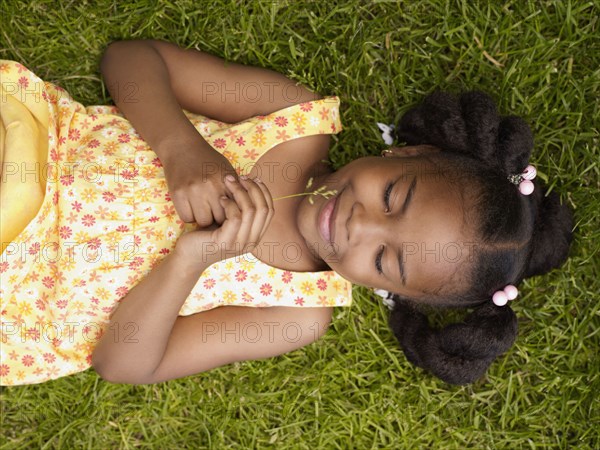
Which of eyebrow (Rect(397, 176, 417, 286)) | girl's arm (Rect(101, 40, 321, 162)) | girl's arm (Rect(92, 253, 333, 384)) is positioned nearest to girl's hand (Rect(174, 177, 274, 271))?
girl's arm (Rect(92, 253, 333, 384))

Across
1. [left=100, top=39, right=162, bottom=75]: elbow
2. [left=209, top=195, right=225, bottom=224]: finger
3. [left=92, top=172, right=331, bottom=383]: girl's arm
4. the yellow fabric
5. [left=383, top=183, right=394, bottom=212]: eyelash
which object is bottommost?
[left=92, top=172, right=331, bottom=383]: girl's arm

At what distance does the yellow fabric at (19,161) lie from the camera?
6.31ft

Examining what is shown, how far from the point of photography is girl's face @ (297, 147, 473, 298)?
1.80m

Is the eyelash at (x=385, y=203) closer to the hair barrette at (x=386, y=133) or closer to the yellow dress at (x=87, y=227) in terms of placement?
the yellow dress at (x=87, y=227)

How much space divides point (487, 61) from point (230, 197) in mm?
1138

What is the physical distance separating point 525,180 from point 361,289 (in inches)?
29.8

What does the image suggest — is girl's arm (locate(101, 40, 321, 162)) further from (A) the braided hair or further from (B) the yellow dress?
(A) the braided hair

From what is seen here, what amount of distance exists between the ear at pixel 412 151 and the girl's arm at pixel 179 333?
24.6 inches

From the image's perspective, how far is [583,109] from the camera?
91.1 inches

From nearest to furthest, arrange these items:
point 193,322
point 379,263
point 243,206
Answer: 1. point 243,206
2. point 379,263
3. point 193,322

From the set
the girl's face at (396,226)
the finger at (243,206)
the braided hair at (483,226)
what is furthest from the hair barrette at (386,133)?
the finger at (243,206)

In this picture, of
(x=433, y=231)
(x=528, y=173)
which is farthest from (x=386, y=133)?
(x=433, y=231)

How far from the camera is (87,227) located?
207 cm

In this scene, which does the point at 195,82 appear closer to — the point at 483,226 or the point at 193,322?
the point at 193,322
